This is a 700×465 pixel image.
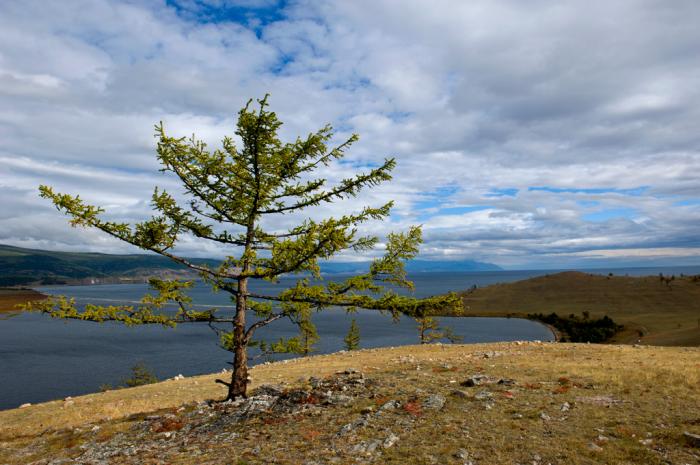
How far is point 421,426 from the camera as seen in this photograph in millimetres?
10484

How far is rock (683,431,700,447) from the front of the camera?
8.66m

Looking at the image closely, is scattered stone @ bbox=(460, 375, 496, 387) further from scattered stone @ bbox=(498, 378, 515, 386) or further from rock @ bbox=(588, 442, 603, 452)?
rock @ bbox=(588, 442, 603, 452)

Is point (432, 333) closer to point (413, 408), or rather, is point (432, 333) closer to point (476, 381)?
point (476, 381)

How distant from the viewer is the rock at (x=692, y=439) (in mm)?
8656

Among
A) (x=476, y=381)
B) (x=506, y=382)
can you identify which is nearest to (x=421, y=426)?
(x=476, y=381)

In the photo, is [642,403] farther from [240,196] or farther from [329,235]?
[240,196]

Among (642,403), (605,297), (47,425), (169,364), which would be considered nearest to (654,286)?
(605,297)

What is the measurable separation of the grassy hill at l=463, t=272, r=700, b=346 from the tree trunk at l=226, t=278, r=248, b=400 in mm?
71378

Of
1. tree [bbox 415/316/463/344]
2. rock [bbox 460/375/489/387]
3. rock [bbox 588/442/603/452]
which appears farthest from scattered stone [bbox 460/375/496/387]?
tree [bbox 415/316/463/344]

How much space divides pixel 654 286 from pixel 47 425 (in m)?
143

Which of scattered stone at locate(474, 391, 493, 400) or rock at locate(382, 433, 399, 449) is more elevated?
scattered stone at locate(474, 391, 493, 400)

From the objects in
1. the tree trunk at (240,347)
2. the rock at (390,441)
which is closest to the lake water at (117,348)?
the tree trunk at (240,347)

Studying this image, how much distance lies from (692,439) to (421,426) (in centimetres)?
555

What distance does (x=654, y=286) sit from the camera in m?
121
